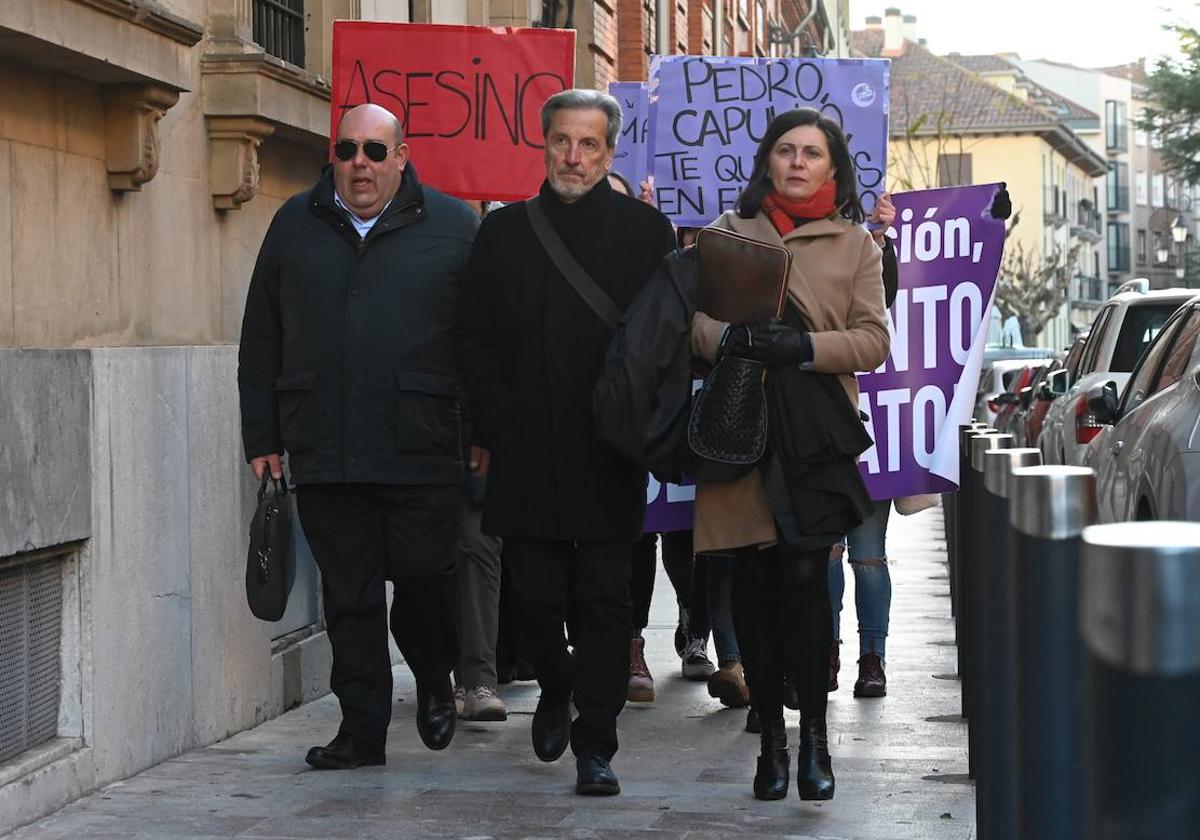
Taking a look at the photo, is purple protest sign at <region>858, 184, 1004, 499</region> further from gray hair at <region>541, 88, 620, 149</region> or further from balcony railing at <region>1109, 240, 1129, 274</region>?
balcony railing at <region>1109, 240, 1129, 274</region>

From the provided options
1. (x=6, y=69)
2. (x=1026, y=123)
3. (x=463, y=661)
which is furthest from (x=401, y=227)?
(x=1026, y=123)

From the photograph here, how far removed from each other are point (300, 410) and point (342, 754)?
104 centimetres

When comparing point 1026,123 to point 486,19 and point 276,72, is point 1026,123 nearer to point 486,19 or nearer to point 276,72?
point 486,19

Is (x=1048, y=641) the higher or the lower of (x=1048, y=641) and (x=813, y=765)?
the higher

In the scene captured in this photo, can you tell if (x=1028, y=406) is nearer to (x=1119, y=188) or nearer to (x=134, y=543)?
(x=134, y=543)

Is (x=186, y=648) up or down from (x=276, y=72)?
down

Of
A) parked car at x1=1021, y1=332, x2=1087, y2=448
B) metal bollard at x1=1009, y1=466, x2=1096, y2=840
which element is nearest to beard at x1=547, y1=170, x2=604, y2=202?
metal bollard at x1=1009, y1=466, x2=1096, y2=840

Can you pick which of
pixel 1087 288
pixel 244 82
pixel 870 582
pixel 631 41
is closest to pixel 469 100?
pixel 244 82

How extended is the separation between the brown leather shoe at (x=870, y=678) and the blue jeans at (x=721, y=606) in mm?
529

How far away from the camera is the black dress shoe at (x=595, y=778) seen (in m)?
5.68

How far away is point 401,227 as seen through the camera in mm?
6180

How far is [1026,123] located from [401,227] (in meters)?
81.4

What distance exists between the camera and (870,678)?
25.5 ft

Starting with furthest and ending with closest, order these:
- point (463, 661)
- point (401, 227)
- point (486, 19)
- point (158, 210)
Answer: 1. point (486, 19)
2. point (463, 661)
3. point (158, 210)
4. point (401, 227)
